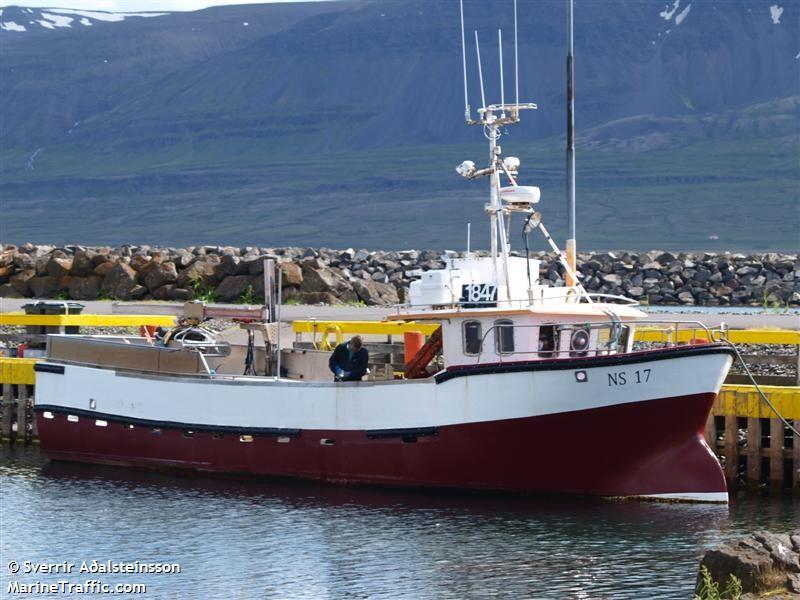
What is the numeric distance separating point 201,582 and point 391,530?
12.4ft

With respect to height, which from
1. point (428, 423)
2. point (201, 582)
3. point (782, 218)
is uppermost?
point (782, 218)

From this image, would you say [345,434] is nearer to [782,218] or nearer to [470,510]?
[470,510]

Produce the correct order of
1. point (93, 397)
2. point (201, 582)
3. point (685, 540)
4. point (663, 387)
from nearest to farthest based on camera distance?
1. point (201, 582)
2. point (685, 540)
3. point (663, 387)
4. point (93, 397)

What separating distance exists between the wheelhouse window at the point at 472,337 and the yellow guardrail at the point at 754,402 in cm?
428

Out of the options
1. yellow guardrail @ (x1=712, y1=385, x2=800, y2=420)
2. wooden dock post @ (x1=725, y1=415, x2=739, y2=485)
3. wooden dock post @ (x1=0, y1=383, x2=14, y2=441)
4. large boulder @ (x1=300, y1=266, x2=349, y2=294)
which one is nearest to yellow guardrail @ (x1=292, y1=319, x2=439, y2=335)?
wooden dock post @ (x1=0, y1=383, x2=14, y2=441)

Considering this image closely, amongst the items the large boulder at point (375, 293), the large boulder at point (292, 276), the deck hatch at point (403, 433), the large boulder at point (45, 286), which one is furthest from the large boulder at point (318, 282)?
the deck hatch at point (403, 433)

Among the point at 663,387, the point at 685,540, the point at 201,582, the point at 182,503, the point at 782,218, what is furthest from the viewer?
the point at 782,218

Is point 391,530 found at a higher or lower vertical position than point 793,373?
lower

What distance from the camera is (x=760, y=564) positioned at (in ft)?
63.7

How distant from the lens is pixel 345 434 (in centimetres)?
2994

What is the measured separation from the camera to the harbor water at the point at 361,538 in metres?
24.1

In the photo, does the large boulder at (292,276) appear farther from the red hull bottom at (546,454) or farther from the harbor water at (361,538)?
the red hull bottom at (546,454)

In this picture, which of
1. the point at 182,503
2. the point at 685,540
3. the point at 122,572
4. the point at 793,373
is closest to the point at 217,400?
the point at 182,503

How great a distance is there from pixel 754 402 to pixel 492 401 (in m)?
4.59
